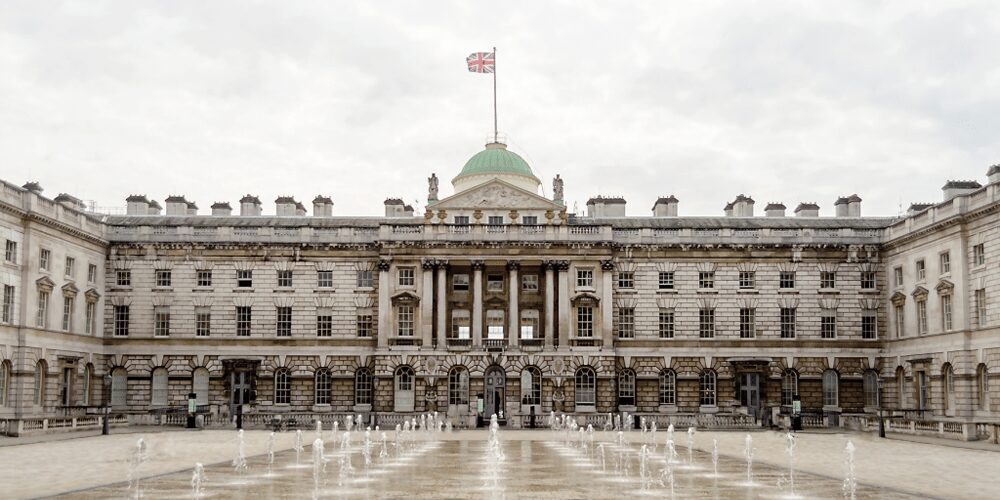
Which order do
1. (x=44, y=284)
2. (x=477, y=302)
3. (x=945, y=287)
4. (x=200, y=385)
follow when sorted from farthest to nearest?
(x=200, y=385), (x=477, y=302), (x=44, y=284), (x=945, y=287)

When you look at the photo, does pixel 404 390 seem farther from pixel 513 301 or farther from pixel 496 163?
pixel 496 163

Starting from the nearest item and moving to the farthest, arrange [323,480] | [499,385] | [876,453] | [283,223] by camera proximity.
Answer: [323,480], [876,453], [499,385], [283,223]

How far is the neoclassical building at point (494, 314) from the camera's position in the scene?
60.1 metres

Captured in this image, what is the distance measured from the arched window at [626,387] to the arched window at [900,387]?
47.8ft

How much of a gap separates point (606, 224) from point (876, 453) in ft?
101

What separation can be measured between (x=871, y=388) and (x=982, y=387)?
12.4 meters

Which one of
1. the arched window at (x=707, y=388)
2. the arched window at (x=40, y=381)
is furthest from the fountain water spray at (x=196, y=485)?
the arched window at (x=707, y=388)

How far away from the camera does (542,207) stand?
62.3m

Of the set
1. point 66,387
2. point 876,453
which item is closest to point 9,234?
point 66,387

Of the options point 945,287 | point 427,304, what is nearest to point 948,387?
point 945,287

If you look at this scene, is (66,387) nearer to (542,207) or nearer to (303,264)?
(303,264)

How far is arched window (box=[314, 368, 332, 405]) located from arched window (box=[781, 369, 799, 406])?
26.2 m

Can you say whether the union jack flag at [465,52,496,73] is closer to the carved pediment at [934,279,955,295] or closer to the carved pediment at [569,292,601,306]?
the carved pediment at [569,292,601,306]

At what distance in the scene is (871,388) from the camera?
60.7 meters
